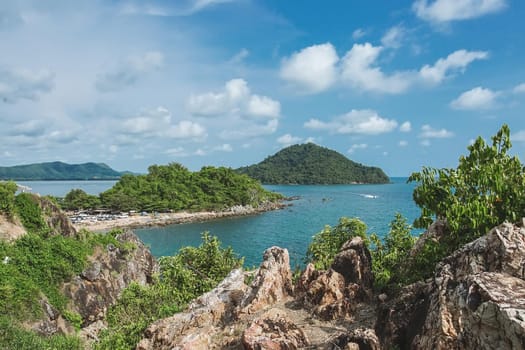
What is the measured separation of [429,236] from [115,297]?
2323 cm

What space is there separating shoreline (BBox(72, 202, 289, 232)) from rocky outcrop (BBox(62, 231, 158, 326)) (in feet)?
118

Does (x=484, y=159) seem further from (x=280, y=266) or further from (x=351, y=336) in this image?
(x=280, y=266)

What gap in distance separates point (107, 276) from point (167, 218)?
191ft

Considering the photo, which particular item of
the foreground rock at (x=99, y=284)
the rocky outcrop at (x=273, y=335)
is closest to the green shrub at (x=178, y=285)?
the foreground rock at (x=99, y=284)

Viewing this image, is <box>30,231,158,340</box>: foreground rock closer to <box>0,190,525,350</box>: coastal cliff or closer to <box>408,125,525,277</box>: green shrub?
<box>0,190,525,350</box>: coastal cliff

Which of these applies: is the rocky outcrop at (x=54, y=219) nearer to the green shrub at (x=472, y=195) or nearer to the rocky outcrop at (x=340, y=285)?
the rocky outcrop at (x=340, y=285)

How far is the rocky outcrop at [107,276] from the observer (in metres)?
24.6

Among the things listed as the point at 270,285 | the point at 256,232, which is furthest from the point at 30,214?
the point at 256,232

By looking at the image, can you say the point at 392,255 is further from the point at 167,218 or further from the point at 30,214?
the point at 167,218

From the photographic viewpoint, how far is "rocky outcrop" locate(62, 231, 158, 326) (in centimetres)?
2456

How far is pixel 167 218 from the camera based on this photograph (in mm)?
85125

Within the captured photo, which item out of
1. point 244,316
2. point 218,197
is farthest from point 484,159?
point 218,197

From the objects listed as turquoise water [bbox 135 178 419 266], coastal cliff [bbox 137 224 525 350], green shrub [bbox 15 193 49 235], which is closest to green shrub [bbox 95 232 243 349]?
coastal cliff [bbox 137 224 525 350]

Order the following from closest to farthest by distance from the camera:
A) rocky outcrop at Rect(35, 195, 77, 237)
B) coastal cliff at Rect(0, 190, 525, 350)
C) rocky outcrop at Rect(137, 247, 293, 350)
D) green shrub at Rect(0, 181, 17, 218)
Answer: coastal cliff at Rect(0, 190, 525, 350) < rocky outcrop at Rect(137, 247, 293, 350) < green shrub at Rect(0, 181, 17, 218) < rocky outcrop at Rect(35, 195, 77, 237)
